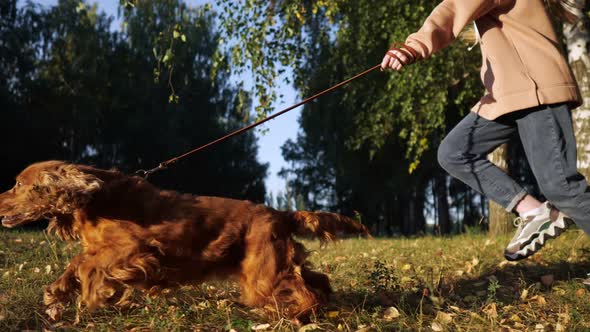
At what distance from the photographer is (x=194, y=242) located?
335 cm

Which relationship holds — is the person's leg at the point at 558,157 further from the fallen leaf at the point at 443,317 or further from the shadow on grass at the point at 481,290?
the fallen leaf at the point at 443,317

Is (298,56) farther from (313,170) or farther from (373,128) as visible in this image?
(313,170)

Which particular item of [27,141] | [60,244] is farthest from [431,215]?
[60,244]

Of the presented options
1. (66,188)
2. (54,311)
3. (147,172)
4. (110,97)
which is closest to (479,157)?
(147,172)

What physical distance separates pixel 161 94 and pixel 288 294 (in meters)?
28.9

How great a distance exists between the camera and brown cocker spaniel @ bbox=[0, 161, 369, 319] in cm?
324

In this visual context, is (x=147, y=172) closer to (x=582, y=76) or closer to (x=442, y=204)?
(x=582, y=76)

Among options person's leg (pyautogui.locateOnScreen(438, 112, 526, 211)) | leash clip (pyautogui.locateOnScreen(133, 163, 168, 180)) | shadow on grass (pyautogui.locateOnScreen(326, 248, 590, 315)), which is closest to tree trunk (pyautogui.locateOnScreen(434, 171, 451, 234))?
shadow on grass (pyautogui.locateOnScreen(326, 248, 590, 315))

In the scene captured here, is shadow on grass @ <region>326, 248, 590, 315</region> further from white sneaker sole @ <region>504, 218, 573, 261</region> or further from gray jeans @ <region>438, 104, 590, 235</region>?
gray jeans @ <region>438, 104, 590, 235</region>

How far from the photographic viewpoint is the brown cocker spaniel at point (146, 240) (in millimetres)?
3238

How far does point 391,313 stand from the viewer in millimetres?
3629

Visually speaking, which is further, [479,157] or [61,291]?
[479,157]

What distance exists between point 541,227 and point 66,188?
117 inches

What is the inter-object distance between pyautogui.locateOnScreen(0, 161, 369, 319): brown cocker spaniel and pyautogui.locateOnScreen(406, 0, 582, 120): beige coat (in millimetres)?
1502
